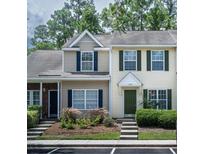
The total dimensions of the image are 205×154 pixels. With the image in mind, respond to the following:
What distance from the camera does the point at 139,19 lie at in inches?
665

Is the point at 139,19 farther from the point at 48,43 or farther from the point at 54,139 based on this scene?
the point at 54,139

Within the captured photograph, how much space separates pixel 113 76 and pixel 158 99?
1.84 metres

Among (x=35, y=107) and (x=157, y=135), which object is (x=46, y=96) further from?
(x=157, y=135)

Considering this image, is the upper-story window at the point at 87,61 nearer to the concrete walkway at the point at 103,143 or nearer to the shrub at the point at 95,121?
the shrub at the point at 95,121

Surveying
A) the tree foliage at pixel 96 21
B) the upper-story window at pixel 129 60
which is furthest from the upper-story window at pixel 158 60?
the tree foliage at pixel 96 21

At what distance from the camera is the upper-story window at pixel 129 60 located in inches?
541

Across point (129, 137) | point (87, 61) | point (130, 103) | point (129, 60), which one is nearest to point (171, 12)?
point (129, 60)

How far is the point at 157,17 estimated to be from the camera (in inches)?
648

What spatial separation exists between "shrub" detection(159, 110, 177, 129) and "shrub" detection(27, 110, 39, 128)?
161 inches
